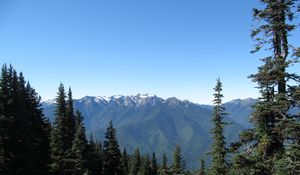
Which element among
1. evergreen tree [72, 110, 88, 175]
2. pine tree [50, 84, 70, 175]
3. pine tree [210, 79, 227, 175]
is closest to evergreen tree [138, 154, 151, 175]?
pine tree [50, 84, 70, 175]

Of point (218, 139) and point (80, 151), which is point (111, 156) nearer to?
point (80, 151)

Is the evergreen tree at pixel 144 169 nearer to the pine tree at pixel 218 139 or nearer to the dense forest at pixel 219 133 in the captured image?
the dense forest at pixel 219 133

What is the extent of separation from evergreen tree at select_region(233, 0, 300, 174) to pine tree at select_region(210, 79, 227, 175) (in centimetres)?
1702

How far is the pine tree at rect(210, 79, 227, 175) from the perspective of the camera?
107ft

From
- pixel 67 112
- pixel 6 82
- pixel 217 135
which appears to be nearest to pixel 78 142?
pixel 67 112

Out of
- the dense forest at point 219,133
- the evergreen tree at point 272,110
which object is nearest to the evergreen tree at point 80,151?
the dense forest at point 219,133

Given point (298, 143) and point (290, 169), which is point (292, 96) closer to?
point (298, 143)

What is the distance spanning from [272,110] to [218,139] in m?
19.6

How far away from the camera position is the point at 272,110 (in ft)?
47.1

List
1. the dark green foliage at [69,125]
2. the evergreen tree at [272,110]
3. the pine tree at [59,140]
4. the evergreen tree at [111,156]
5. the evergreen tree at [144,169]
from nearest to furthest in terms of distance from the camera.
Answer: the evergreen tree at [272,110]
the pine tree at [59,140]
the dark green foliage at [69,125]
the evergreen tree at [111,156]
the evergreen tree at [144,169]

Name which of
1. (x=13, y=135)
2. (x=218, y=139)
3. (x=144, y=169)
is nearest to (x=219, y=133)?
(x=218, y=139)

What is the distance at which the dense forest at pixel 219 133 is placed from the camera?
1438cm

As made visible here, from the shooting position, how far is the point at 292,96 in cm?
1434

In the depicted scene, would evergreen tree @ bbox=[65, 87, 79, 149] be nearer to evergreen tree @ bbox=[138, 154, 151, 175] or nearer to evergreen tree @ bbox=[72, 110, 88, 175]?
evergreen tree @ bbox=[72, 110, 88, 175]
